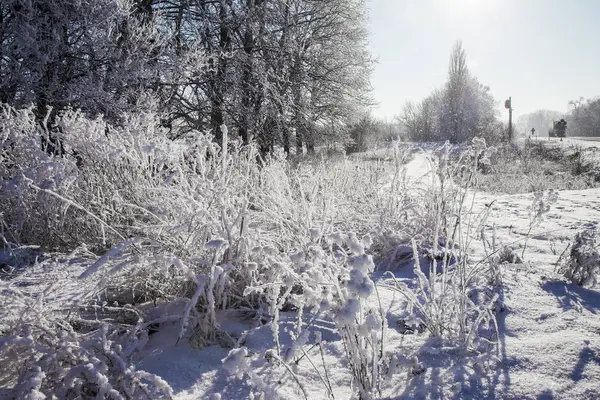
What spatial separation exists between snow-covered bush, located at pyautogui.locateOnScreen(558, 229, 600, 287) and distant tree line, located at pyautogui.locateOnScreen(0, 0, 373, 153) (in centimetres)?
468

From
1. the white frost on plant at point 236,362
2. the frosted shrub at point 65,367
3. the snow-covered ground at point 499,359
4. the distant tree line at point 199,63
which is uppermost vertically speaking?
the distant tree line at point 199,63

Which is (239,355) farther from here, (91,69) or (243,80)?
(243,80)

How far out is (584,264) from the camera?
5.74 ft

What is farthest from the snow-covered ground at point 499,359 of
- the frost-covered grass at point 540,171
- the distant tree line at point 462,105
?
the distant tree line at point 462,105

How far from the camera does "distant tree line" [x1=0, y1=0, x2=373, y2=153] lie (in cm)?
571

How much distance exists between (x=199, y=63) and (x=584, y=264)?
7.16 meters

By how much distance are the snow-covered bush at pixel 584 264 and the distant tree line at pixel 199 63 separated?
4.68 meters

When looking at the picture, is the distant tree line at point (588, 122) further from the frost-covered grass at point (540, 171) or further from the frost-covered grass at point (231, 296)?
the frost-covered grass at point (231, 296)

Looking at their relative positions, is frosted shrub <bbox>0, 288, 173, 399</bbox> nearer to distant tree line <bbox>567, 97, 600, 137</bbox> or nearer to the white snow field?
the white snow field

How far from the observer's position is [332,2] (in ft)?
34.8

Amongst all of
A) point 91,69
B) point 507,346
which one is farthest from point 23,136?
point 91,69

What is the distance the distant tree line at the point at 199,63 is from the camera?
571 cm

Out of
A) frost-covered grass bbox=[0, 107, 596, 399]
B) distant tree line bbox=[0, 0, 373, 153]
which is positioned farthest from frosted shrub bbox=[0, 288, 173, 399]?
distant tree line bbox=[0, 0, 373, 153]

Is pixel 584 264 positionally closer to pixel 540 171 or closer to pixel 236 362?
pixel 236 362
